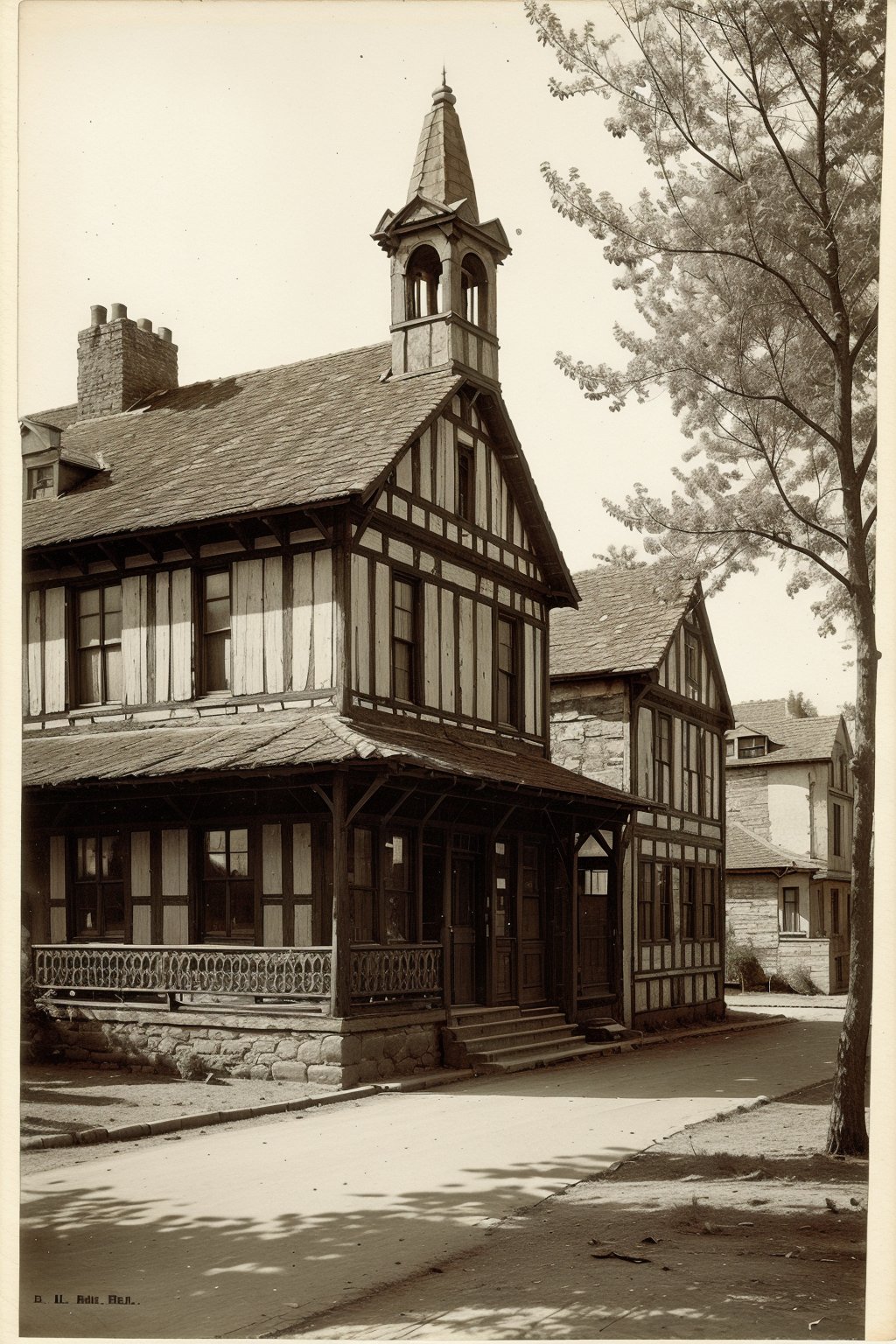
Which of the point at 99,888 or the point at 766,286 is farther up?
the point at 766,286

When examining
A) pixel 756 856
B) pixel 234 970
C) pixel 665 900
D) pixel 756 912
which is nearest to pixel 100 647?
pixel 234 970

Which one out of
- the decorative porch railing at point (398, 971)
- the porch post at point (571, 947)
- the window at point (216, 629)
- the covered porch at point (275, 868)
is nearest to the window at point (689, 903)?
the porch post at point (571, 947)

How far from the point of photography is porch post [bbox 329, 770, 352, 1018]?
16.5 metres

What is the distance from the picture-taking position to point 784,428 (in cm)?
1354

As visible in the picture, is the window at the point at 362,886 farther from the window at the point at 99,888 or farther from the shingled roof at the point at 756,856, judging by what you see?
the shingled roof at the point at 756,856

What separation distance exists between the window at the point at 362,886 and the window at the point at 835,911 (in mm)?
26786

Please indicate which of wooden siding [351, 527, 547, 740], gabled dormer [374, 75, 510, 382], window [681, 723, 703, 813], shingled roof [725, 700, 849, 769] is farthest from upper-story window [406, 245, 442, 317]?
shingled roof [725, 700, 849, 769]

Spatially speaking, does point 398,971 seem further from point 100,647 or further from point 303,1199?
point 303,1199

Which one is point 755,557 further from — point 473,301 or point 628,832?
point 628,832

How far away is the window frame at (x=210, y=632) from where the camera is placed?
62.5 ft

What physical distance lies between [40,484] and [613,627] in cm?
1263

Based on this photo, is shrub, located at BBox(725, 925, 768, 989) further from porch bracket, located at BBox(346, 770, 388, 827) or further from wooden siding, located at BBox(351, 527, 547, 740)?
porch bracket, located at BBox(346, 770, 388, 827)

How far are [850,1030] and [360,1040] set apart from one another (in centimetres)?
682

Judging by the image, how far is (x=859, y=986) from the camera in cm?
1148
